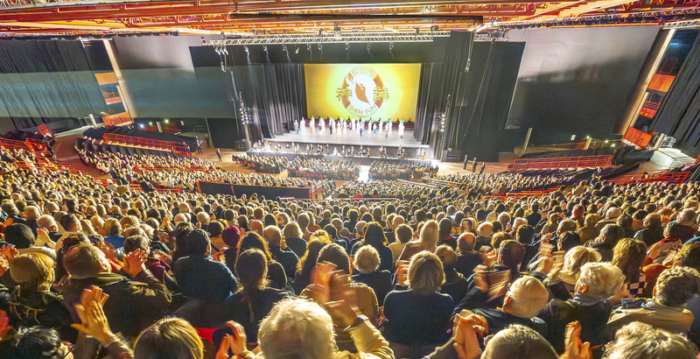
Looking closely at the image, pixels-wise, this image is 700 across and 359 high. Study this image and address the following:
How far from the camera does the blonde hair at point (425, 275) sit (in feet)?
5.33

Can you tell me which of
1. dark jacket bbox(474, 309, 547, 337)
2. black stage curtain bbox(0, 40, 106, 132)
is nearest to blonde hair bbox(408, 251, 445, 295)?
dark jacket bbox(474, 309, 547, 337)

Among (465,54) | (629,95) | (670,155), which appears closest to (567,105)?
(629,95)

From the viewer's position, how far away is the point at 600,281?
1595 mm

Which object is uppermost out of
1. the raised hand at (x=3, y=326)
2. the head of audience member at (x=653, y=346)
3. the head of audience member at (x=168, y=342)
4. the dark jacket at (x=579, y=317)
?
the head of audience member at (x=653, y=346)

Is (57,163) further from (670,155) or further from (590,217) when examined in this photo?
(670,155)

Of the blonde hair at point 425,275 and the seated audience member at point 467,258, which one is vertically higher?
the blonde hair at point 425,275

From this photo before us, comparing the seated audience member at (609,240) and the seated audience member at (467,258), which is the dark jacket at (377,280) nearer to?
the seated audience member at (467,258)

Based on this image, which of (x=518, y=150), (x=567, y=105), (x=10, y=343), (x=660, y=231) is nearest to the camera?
(x=10, y=343)

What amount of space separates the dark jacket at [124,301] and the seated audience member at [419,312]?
1.42 meters

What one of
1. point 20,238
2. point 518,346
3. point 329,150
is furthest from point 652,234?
point 329,150

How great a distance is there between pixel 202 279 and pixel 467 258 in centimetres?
229

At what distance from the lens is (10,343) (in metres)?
1.17

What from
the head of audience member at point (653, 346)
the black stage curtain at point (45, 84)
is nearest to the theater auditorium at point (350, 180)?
the head of audience member at point (653, 346)

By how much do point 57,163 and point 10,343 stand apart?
1700cm
